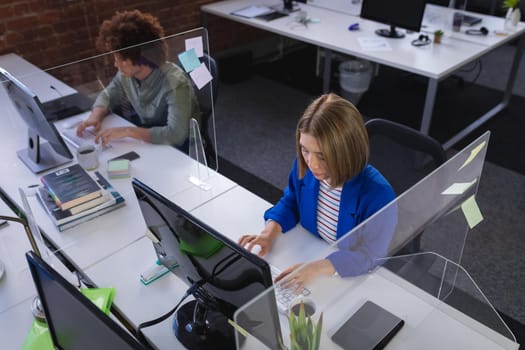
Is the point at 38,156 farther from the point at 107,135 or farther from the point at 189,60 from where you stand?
the point at 189,60

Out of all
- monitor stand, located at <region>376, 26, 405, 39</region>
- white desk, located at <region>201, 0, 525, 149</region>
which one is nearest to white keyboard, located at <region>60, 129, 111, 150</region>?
white desk, located at <region>201, 0, 525, 149</region>

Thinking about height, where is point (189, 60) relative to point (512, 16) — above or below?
above

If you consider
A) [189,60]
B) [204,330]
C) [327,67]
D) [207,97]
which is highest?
[189,60]

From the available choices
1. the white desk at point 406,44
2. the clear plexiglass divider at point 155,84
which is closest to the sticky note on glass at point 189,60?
the clear plexiglass divider at point 155,84

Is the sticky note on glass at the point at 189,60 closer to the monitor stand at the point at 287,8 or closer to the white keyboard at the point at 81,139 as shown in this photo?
the white keyboard at the point at 81,139

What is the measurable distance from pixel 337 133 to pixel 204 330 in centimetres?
69

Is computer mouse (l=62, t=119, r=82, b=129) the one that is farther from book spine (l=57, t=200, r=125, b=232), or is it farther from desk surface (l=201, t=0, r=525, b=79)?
desk surface (l=201, t=0, r=525, b=79)

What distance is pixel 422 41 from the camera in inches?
134

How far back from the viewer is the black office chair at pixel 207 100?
2254 millimetres

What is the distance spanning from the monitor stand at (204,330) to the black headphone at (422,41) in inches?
103

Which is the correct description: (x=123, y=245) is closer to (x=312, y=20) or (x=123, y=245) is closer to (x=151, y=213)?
(x=151, y=213)

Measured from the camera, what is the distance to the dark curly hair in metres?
2.10

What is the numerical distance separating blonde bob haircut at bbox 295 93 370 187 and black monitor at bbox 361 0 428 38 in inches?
88.2

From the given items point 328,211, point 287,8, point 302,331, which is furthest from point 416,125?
point 302,331
